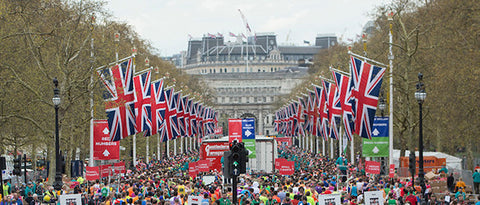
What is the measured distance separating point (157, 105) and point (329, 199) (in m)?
29.1

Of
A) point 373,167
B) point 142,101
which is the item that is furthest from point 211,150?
point 373,167

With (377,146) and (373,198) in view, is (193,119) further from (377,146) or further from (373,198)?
(373,198)

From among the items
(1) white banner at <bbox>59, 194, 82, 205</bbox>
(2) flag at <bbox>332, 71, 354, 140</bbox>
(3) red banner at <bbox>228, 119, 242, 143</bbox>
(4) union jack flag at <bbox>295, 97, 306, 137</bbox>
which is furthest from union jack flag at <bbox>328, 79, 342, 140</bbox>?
(1) white banner at <bbox>59, 194, 82, 205</bbox>

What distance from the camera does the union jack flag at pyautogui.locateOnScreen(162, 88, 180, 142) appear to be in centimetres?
5427

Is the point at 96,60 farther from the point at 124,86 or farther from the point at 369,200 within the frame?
the point at 369,200

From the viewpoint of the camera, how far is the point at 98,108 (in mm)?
47938

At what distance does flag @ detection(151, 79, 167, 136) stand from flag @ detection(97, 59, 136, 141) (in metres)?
11.2

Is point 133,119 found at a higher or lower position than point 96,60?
lower

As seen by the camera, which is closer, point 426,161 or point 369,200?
point 369,200

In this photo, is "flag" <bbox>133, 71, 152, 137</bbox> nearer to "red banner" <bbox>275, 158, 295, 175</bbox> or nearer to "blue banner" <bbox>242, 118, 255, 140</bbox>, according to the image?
"blue banner" <bbox>242, 118, 255, 140</bbox>

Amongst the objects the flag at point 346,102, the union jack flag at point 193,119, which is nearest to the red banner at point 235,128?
the flag at point 346,102

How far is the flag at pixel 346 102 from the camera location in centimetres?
4041

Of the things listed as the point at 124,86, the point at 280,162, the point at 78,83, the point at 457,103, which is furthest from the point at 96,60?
the point at 457,103

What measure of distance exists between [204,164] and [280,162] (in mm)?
3978
